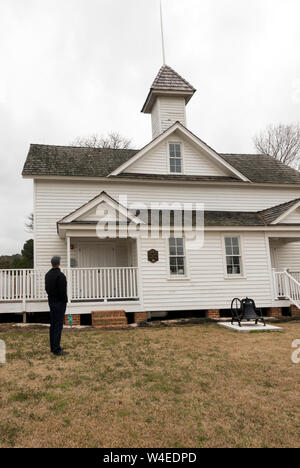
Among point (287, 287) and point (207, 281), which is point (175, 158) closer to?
point (207, 281)

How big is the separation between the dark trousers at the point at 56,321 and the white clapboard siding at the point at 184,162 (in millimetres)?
10358

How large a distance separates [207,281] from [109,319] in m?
4.30

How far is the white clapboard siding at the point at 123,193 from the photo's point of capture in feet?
50.2

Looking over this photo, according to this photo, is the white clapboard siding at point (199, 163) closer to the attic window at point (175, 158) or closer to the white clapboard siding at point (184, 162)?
the white clapboard siding at point (184, 162)

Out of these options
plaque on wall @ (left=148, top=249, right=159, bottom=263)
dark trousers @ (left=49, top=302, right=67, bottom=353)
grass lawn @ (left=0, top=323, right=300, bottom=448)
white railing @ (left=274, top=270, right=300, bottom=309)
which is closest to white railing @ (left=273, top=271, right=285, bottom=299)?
white railing @ (left=274, top=270, right=300, bottom=309)

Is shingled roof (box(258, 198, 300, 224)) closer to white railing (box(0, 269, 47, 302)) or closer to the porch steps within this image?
the porch steps

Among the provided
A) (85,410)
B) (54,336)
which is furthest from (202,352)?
(85,410)

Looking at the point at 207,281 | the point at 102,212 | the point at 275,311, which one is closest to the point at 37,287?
the point at 102,212

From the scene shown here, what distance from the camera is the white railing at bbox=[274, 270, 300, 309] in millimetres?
14219

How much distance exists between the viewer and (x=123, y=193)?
16.5 meters

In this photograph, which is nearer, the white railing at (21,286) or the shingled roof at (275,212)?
the white railing at (21,286)

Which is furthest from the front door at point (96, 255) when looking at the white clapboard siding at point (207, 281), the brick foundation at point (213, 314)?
the brick foundation at point (213, 314)

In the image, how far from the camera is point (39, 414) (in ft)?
14.8
